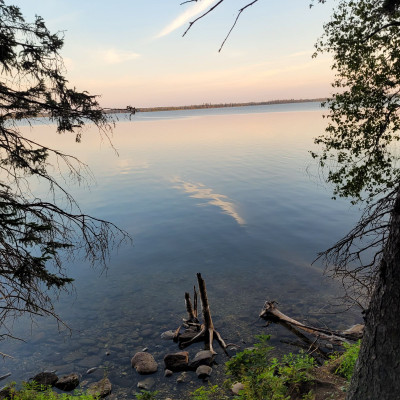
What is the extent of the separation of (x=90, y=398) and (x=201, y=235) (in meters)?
18.0

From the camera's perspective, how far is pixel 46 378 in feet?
35.0

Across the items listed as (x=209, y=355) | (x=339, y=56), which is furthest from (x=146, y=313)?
(x=339, y=56)

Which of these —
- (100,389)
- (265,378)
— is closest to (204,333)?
(100,389)

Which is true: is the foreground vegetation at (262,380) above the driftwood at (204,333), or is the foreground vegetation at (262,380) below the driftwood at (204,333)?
above

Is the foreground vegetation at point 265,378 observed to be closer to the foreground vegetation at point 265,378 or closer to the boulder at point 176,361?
the foreground vegetation at point 265,378

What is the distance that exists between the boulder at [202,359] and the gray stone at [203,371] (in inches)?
9.8

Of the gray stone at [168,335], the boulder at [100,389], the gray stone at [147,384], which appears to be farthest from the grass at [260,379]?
the gray stone at [168,335]

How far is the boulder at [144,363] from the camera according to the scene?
10922mm

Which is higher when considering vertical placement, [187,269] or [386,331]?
[386,331]

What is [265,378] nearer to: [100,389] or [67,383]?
[100,389]

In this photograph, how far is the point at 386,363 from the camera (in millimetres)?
4004

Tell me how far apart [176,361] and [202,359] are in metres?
0.91

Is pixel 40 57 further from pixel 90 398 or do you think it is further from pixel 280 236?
pixel 280 236

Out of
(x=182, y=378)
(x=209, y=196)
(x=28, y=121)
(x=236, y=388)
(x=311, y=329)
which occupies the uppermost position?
(x=28, y=121)
